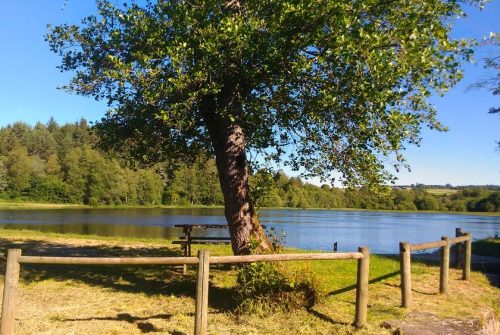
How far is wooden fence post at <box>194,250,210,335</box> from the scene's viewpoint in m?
6.84

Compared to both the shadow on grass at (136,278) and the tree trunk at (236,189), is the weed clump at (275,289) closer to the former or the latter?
the shadow on grass at (136,278)

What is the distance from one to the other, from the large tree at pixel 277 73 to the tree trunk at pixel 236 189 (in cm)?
2

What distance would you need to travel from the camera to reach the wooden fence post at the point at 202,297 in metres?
6.84

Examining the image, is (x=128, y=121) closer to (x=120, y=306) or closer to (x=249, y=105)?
(x=249, y=105)

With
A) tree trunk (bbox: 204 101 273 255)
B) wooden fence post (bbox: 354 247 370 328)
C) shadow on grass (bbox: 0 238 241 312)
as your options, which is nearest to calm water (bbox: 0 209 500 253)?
shadow on grass (bbox: 0 238 241 312)

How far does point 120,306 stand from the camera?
8609mm

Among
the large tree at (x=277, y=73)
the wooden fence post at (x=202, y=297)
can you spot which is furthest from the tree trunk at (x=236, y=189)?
the wooden fence post at (x=202, y=297)

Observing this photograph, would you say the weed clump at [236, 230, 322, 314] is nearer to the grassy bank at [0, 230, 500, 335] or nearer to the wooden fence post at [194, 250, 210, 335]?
the grassy bank at [0, 230, 500, 335]

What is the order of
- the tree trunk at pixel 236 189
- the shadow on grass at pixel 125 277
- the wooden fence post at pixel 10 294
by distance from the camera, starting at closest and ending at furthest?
the wooden fence post at pixel 10 294
the tree trunk at pixel 236 189
the shadow on grass at pixel 125 277

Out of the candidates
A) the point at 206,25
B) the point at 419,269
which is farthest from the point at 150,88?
the point at 419,269

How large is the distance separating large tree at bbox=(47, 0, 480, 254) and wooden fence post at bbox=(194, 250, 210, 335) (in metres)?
2.45

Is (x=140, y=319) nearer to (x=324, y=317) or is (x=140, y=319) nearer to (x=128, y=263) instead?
(x=128, y=263)

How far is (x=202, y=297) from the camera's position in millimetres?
6887

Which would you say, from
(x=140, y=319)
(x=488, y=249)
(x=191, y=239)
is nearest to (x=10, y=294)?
(x=140, y=319)
